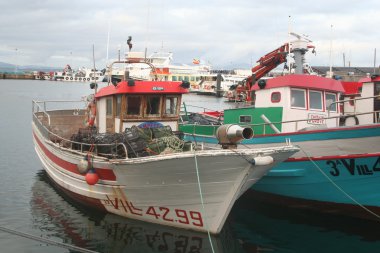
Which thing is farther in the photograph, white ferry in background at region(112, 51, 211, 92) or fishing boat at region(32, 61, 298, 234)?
white ferry in background at region(112, 51, 211, 92)

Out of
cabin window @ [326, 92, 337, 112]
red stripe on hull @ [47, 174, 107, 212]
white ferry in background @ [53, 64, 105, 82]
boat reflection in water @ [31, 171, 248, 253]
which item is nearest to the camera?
boat reflection in water @ [31, 171, 248, 253]

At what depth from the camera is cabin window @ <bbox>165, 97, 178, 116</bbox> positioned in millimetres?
12398

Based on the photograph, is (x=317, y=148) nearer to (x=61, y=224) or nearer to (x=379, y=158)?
(x=379, y=158)

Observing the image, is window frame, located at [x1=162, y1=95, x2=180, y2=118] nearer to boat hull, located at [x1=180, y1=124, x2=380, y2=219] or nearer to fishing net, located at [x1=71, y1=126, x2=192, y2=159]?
fishing net, located at [x1=71, y1=126, x2=192, y2=159]

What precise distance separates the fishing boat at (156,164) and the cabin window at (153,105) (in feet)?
0.09

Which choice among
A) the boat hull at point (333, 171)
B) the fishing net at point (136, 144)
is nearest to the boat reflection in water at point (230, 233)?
the boat hull at point (333, 171)

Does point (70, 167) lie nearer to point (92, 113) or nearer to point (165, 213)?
point (92, 113)

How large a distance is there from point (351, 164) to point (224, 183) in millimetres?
3755

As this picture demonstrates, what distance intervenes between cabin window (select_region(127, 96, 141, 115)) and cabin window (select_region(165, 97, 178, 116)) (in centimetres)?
86

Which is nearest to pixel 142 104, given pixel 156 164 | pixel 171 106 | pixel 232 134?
pixel 171 106

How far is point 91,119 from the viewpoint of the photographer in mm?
13852

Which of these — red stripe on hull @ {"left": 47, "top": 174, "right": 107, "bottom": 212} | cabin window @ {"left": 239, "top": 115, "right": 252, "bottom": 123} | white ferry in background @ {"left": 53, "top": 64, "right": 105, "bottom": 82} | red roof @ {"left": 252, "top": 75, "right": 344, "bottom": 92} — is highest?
white ferry in background @ {"left": 53, "top": 64, "right": 105, "bottom": 82}

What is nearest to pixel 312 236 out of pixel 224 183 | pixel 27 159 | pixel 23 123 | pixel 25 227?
pixel 224 183

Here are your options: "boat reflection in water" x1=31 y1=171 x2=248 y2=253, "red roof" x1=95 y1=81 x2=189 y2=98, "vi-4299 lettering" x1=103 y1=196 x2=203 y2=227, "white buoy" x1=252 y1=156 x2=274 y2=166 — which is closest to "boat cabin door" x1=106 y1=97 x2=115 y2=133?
"red roof" x1=95 y1=81 x2=189 y2=98
